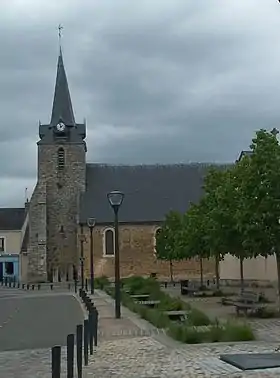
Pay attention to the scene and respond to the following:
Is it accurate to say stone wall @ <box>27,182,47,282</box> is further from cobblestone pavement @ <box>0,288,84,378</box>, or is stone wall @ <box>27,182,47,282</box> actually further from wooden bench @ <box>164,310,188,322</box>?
wooden bench @ <box>164,310,188,322</box>

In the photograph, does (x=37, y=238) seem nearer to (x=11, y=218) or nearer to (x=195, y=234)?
(x=11, y=218)

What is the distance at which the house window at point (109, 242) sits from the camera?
7188 cm

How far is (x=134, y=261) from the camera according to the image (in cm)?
7325

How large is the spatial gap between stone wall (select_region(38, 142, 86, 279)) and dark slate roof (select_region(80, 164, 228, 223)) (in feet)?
5.09

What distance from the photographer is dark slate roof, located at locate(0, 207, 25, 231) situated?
9288 centimetres

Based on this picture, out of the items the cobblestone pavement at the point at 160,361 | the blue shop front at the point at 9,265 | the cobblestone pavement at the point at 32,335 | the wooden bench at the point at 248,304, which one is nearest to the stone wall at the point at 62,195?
the blue shop front at the point at 9,265

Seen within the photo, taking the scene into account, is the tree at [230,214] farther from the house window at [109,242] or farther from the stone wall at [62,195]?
the stone wall at [62,195]

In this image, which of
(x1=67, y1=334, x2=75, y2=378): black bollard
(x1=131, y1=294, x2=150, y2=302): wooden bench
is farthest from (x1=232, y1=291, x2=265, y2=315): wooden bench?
(x1=67, y1=334, x2=75, y2=378): black bollard

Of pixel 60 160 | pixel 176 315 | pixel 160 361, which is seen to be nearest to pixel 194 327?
pixel 176 315

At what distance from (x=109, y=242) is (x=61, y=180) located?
820cm

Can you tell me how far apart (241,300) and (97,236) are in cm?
4954

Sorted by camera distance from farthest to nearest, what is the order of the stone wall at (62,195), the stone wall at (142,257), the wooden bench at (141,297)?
the stone wall at (62,195), the stone wall at (142,257), the wooden bench at (141,297)

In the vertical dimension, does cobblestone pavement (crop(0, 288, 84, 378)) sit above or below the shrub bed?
below

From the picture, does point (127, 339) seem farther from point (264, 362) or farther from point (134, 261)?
point (134, 261)
